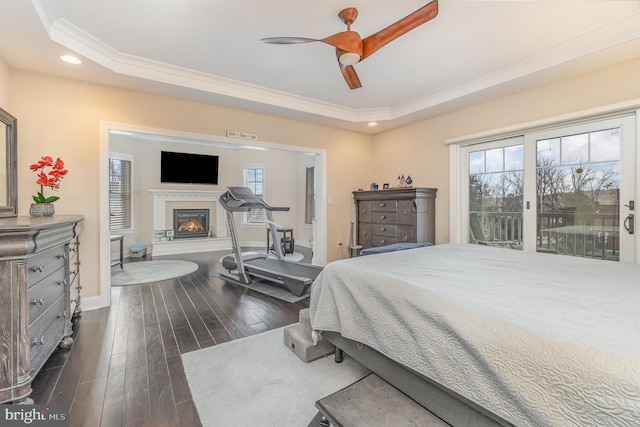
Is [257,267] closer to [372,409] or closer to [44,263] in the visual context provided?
[44,263]

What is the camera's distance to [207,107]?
150 inches

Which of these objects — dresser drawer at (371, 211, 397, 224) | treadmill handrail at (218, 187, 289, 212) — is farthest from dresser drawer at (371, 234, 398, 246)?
treadmill handrail at (218, 187, 289, 212)

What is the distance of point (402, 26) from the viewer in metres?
1.97

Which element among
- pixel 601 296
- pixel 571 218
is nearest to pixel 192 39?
pixel 601 296

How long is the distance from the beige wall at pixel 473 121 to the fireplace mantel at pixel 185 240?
14.5ft

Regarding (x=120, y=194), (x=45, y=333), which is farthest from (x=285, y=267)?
(x=120, y=194)

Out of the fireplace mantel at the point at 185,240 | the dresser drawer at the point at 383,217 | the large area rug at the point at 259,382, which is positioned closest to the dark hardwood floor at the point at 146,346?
the large area rug at the point at 259,382

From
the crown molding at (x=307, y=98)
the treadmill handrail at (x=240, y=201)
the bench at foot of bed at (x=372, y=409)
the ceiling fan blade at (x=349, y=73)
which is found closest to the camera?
the bench at foot of bed at (x=372, y=409)

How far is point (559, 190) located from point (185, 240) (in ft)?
23.2

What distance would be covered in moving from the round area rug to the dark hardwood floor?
0.35 meters

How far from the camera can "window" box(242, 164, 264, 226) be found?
7821 millimetres

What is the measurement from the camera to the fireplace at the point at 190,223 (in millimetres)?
7036

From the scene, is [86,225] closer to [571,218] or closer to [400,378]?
[400,378]

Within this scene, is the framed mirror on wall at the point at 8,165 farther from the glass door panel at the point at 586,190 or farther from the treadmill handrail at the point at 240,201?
the glass door panel at the point at 586,190
